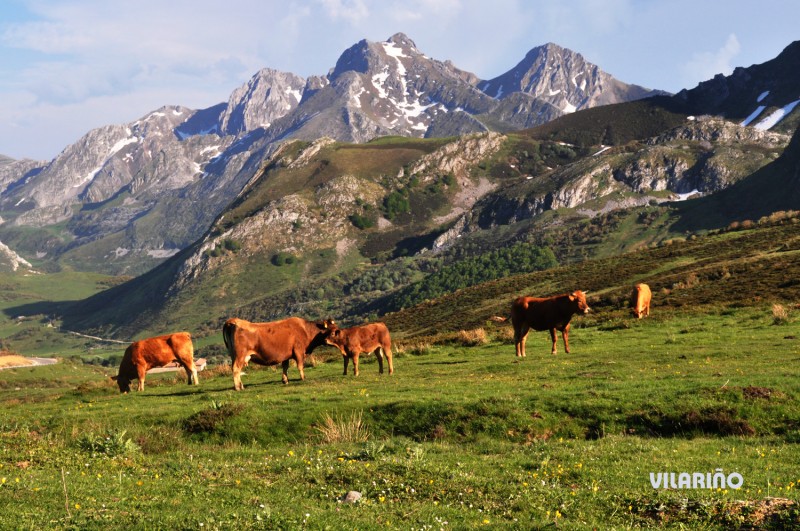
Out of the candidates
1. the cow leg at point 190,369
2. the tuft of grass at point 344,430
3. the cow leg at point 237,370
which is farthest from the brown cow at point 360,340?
the tuft of grass at point 344,430

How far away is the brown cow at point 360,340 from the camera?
31000 mm

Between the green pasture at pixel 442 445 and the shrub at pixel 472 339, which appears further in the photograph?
the shrub at pixel 472 339

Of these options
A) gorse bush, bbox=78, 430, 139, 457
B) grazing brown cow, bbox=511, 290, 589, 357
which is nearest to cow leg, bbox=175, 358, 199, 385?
gorse bush, bbox=78, 430, 139, 457

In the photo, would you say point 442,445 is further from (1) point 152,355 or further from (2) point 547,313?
(1) point 152,355

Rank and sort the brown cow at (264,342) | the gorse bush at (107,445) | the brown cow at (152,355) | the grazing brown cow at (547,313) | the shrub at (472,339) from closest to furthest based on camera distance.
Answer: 1. the gorse bush at (107,445)
2. the brown cow at (264,342)
3. the brown cow at (152,355)
4. the grazing brown cow at (547,313)
5. the shrub at (472,339)

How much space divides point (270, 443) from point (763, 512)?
14.8 metres

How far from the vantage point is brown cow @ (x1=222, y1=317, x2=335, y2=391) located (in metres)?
27.7

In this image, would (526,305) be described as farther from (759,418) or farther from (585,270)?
(585,270)

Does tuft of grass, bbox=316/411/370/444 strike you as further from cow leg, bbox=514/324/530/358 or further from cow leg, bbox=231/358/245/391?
cow leg, bbox=514/324/530/358

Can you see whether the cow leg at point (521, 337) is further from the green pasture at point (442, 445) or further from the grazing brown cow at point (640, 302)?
the grazing brown cow at point (640, 302)

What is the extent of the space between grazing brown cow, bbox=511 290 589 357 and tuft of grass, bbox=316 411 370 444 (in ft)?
52.3

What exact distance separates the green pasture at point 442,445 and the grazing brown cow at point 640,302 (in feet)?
33.9

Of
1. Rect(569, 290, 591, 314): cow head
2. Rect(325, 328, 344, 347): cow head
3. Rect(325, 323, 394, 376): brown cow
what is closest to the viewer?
Rect(325, 328, 344, 347): cow head

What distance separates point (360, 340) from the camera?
31.5m
